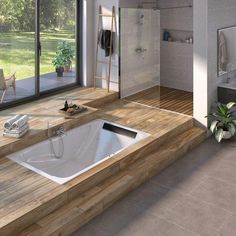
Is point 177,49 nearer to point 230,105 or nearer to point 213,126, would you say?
point 230,105

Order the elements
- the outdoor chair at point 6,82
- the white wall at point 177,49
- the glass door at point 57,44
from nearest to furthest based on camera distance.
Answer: the outdoor chair at point 6,82, the glass door at point 57,44, the white wall at point 177,49

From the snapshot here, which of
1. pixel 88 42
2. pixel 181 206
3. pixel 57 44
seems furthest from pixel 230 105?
pixel 57 44

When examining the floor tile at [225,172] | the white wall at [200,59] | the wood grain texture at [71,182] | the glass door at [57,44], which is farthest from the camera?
the glass door at [57,44]

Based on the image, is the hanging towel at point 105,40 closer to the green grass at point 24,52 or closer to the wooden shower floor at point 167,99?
the green grass at point 24,52

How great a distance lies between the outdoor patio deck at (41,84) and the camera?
19.2ft

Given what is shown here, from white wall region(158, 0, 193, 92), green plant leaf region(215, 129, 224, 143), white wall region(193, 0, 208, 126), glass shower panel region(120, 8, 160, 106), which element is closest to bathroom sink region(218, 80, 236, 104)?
white wall region(193, 0, 208, 126)

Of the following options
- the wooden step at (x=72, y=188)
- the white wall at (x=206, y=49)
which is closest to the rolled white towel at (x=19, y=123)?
the wooden step at (x=72, y=188)

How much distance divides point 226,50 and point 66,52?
2544 millimetres

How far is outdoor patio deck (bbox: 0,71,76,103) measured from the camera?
586 centimetres

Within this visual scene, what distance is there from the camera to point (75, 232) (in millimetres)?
3592

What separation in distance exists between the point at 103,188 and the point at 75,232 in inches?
25.0

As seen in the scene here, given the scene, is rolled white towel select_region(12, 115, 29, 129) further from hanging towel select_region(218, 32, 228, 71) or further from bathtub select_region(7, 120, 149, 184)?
hanging towel select_region(218, 32, 228, 71)

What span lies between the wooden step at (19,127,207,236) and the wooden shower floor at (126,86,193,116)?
872 mm

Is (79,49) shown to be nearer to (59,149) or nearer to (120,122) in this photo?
(120,122)
